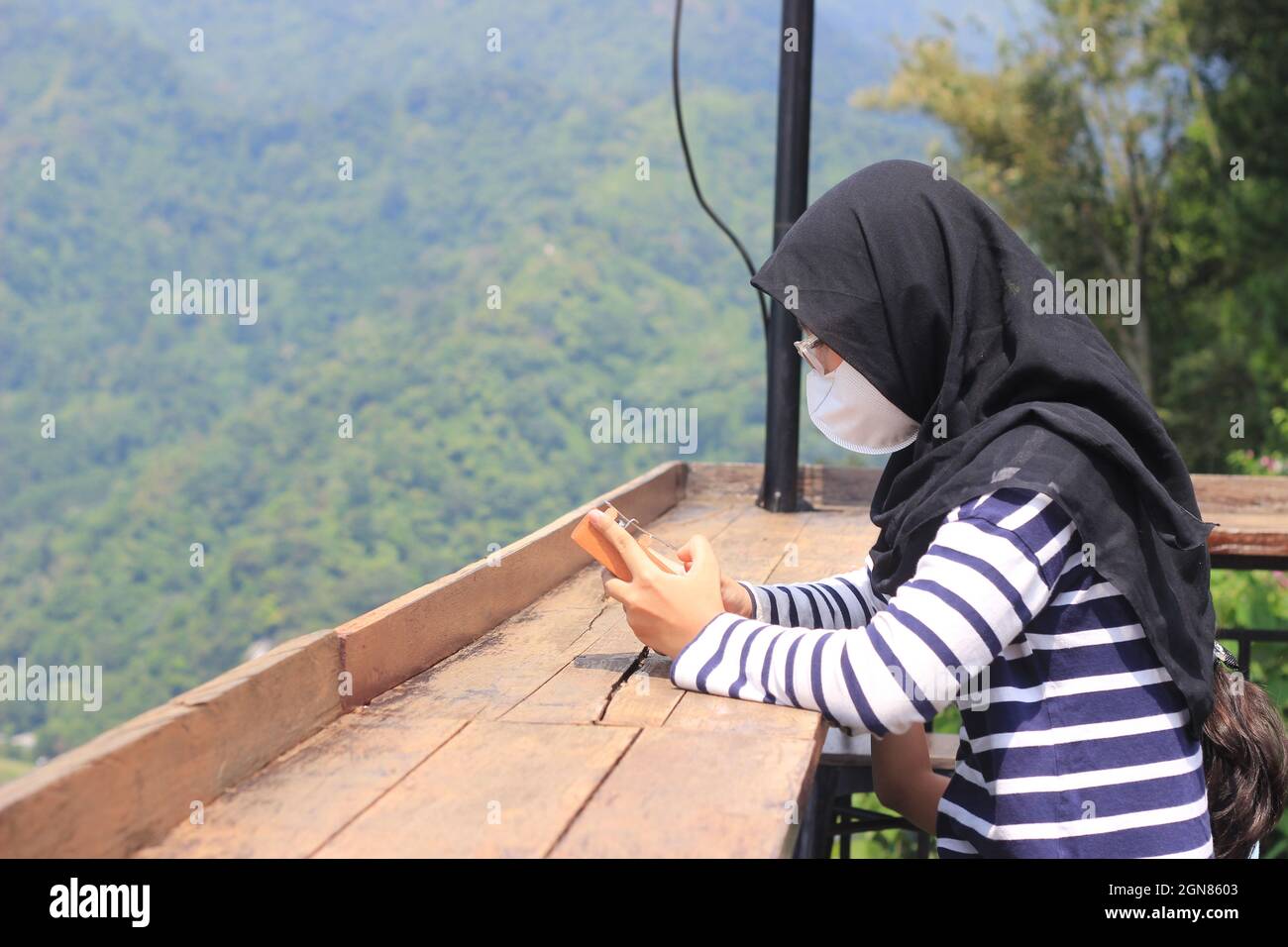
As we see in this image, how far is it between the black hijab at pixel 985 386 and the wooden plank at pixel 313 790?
0.63 meters

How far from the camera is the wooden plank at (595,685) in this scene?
4.63 feet

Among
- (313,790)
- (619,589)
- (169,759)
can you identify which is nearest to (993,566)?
(619,589)

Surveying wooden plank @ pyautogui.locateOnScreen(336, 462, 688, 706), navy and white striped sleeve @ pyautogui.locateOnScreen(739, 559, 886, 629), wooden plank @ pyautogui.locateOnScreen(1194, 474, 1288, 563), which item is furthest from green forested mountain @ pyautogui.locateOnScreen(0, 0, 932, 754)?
navy and white striped sleeve @ pyautogui.locateOnScreen(739, 559, 886, 629)

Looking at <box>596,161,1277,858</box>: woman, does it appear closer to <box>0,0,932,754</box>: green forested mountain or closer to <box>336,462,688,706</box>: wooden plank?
<box>336,462,688,706</box>: wooden plank

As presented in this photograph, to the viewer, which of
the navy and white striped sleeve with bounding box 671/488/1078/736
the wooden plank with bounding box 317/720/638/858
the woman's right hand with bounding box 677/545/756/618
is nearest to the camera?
the wooden plank with bounding box 317/720/638/858

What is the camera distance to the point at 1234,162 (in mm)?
7738

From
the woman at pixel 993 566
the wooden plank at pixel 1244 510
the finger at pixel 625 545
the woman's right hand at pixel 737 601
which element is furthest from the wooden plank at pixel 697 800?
the wooden plank at pixel 1244 510

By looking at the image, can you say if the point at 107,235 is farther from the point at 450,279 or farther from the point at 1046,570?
the point at 1046,570

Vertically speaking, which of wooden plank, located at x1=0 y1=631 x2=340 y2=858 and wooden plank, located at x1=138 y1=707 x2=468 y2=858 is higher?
wooden plank, located at x1=0 y1=631 x2=340 y2=858

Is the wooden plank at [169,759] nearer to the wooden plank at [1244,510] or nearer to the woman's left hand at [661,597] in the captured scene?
the woman's left hand at [661,597]

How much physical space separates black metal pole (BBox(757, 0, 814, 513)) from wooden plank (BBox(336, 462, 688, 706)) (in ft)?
2.52

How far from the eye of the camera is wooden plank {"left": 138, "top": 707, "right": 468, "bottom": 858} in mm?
1054
